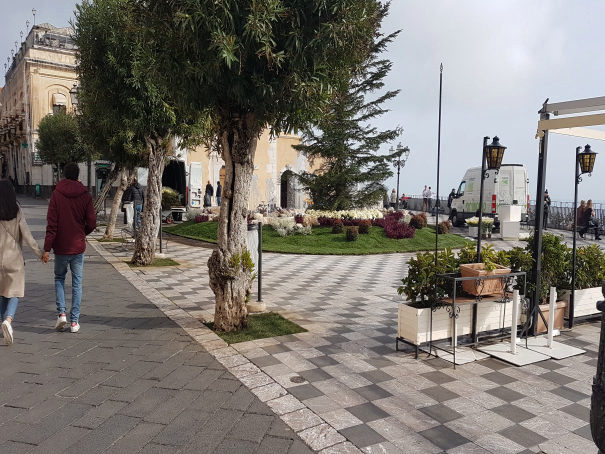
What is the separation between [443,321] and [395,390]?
126 centimetres

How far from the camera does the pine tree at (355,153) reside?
17.5 metres

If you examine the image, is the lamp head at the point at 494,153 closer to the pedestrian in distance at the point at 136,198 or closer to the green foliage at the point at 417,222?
the green foliage at the point at 417,222

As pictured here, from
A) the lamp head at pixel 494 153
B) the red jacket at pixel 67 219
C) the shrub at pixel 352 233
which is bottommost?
the shrub at pixel 352 233

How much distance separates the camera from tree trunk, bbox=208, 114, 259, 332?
5301 mm

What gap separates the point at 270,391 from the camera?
3830 millimetres

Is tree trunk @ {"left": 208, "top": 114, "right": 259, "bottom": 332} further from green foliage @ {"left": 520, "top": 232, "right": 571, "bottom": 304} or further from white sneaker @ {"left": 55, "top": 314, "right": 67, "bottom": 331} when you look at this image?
green foliage @ {"left": 520, "top": 232, "right": 571, "bottom": 304}

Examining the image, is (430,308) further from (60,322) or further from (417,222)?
(417,222)

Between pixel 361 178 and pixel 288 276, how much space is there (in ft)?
28.8

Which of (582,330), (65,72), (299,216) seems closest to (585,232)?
(299,216)

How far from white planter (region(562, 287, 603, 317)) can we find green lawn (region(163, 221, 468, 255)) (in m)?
7.90

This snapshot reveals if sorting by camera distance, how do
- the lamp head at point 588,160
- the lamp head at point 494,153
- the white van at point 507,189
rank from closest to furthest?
the lamp head at point 494,153 < the lamp head at point 588,160 < the white van at point 507,189

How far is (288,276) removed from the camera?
9.77 meters

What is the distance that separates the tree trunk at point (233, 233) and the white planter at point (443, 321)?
2.00 meters

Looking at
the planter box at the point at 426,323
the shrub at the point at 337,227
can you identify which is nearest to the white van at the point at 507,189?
the shrub at the point at 337,227
